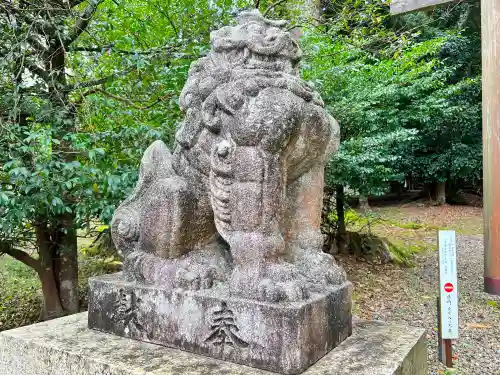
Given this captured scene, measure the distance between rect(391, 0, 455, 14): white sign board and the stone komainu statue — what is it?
13.3 feet

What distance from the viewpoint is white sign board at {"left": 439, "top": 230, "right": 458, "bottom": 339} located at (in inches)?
145

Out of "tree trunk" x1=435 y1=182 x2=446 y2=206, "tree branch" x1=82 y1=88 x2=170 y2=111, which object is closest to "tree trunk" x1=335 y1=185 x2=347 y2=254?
"tree branch" x1=82 y1=88 x2=170 y2=111

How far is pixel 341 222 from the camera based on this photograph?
7.51 meters

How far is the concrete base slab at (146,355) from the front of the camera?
6.01 ft

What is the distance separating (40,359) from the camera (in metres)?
2.15

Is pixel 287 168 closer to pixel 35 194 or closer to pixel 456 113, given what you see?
pixel 35 194

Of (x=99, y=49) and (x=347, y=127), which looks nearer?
(x=99, y=49)

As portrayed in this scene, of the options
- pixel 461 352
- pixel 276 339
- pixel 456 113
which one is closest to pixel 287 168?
pixel 276 339

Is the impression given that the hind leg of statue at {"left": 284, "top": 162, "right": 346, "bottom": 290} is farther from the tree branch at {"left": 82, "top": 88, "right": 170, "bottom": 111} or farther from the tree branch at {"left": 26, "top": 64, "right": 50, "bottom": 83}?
the tree branch at {"left": 26, "top": 64, "right": 50, "bottom": 83}

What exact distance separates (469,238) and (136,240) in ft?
32.6

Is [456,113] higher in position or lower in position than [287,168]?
higher

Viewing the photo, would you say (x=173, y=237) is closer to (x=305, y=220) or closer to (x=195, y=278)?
(x=195, y=278)

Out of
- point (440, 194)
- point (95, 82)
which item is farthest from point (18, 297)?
point (440, 194)

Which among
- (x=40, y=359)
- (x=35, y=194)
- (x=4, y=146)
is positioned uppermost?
(x=4, y=146)
